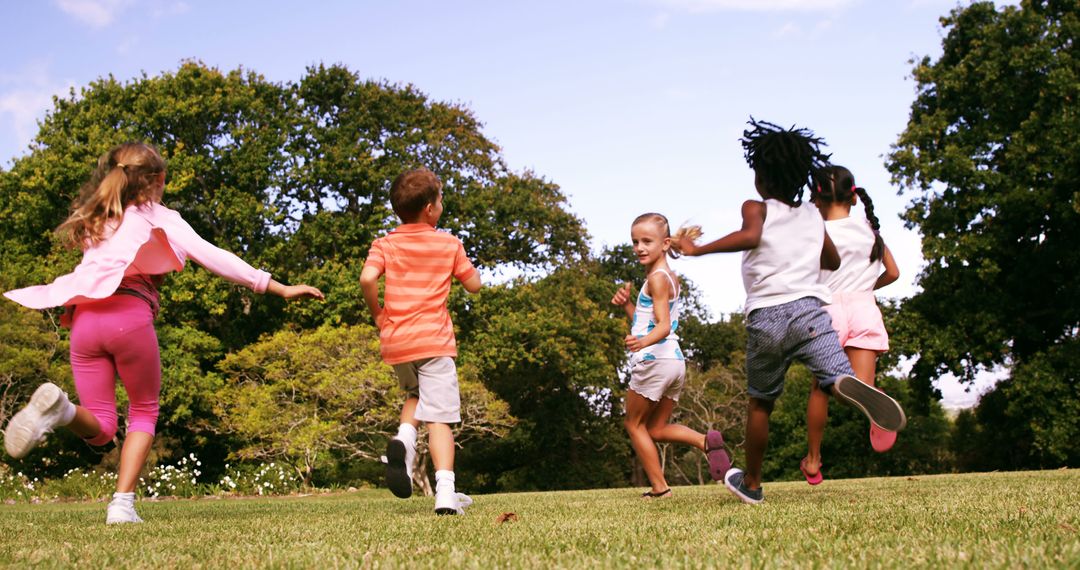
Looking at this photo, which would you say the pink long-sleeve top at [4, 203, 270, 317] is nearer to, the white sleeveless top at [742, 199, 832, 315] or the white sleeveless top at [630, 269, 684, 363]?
the white sleeveless top at [742, 199, 832, 315]

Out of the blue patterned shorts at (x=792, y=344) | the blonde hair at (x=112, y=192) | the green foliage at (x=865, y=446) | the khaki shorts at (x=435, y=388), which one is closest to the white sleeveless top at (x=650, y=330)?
the blue patterned shorts at (x=792, y=344)

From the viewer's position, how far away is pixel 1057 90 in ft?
66.9

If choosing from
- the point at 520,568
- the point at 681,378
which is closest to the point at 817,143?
the point at 681,378

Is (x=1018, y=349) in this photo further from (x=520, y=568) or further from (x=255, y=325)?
(x=520, y=568)

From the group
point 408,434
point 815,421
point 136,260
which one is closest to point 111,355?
point 136,260

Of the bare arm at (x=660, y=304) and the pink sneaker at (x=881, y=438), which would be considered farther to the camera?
the bare arm at (x=660, y=304)

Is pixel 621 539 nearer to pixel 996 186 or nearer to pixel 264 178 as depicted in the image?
pixel 996 186

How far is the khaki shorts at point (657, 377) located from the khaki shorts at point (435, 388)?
1.63m

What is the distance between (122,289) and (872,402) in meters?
3.86

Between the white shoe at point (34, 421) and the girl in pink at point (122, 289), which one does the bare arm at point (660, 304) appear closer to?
the girl in pink at point (122, 289)

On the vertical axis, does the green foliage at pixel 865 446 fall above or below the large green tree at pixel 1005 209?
below

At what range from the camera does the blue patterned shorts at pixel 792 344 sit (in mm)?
4660

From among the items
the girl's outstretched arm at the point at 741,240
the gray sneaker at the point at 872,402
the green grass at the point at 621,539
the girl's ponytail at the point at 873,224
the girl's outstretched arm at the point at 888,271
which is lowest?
the green grass at the point at 621,539

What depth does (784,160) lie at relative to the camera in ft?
16.5
